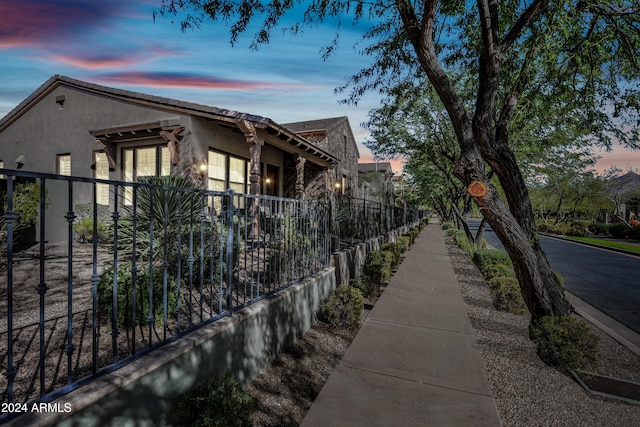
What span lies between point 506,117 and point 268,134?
7371 millimetres

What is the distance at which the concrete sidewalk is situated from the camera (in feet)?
8.83

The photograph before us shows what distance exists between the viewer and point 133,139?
10734mm

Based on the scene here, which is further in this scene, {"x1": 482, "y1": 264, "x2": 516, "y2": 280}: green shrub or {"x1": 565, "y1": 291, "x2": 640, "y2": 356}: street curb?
{"x1": 482, "y1": 264, "x2": 516, "y2": 280}: green shrub

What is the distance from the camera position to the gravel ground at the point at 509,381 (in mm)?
2914

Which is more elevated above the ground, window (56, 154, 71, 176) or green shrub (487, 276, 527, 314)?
window (56, 154, 71, 176)

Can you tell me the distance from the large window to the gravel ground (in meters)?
7.49

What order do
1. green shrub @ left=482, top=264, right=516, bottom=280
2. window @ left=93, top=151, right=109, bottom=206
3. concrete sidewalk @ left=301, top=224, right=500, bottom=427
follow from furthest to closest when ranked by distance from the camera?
window @ left=93, top=151, right=109, bottom=206 < green shrub @ left=482, top=264, right=516, bottom=280 < concrete sidewalk @ left=301, top=224, right=500, bottom=427

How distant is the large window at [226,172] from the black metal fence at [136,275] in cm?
418

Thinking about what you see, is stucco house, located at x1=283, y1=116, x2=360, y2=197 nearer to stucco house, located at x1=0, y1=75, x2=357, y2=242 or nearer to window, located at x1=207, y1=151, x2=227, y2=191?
stucco house, located at x1=0, y1=75, x2=357, y2=242

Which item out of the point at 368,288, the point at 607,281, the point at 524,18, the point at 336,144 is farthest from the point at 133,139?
the point at 607,281

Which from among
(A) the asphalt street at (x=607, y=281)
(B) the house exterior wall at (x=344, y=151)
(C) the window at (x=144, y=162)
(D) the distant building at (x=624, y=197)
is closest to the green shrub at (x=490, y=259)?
(A) the asphalt street at (x=607, y=281)

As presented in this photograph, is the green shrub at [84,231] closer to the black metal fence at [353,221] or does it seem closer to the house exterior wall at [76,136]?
the house exterior wall at [76,136]

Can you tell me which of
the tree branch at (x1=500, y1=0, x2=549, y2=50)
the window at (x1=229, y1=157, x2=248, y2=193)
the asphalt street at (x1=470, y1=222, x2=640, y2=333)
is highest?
the tree branch at (x1=500, y1=0, x2=549, y2=50)

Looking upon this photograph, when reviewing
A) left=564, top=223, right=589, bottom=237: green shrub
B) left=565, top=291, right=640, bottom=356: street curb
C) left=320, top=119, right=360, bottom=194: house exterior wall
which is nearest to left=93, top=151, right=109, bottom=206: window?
left=320, top=119, right=360, bottom=194: house exterior wall
